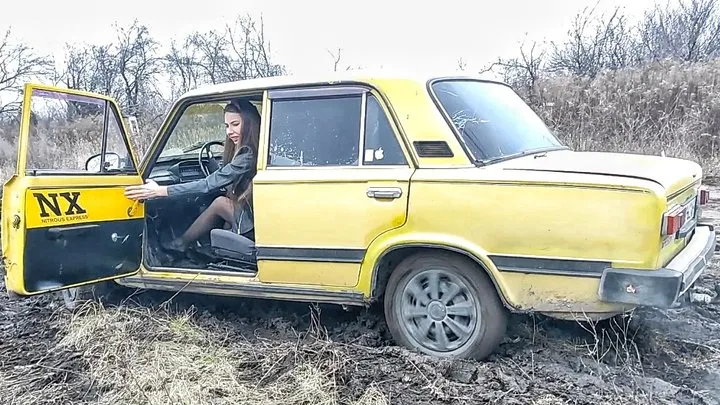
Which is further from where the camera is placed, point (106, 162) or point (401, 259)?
point (106, 162)

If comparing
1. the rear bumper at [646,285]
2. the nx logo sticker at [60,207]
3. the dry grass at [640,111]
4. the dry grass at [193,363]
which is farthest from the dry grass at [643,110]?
the nx logo sticker at [60,207]

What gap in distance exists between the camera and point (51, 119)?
4.69 metres

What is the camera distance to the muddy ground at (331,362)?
302 centimetres

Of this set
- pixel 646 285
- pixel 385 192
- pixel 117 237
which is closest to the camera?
pixel 646 285

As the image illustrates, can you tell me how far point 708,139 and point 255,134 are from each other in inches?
346

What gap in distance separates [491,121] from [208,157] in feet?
8.17

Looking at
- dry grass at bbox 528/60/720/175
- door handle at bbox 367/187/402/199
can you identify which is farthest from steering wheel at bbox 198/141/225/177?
dry grass at bbox 528/60/720/175

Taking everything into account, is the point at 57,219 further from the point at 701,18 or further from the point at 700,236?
the point at 701,18

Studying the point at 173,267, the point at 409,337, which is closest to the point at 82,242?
the point at 173,267

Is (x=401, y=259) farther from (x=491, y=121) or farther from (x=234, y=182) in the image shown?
(x=234, y=182)

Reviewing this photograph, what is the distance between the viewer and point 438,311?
136 inches

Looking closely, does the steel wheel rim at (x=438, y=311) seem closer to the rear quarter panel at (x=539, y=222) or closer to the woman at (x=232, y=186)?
the rear quarter panel at (x=539, y=222)

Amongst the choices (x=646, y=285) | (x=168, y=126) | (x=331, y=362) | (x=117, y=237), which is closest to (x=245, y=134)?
(x=168, y=126)

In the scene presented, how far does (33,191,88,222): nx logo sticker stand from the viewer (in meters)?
3.67
